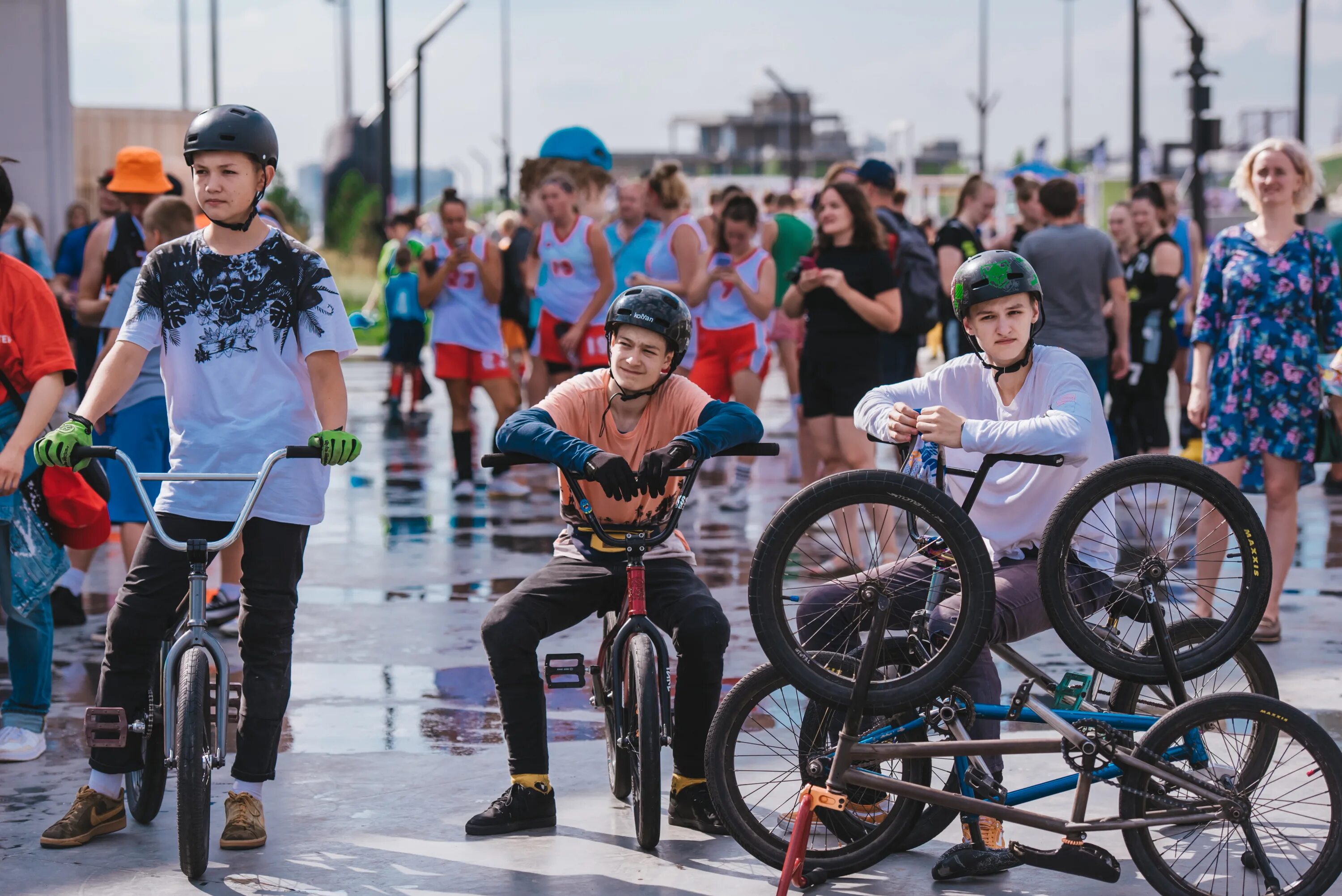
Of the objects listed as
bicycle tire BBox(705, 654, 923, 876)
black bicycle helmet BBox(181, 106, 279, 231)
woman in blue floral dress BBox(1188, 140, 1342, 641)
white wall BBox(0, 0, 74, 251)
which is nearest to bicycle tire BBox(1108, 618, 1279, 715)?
bicycle tire BBox(705, 654, 923, 876)

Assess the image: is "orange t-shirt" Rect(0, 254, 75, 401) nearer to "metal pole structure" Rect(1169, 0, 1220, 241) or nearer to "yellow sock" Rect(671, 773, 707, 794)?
"yellow sock" Rect(671, 773, 707, 794)

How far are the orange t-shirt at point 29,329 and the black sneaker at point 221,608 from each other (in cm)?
202

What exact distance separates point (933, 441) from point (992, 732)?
2.44 feet

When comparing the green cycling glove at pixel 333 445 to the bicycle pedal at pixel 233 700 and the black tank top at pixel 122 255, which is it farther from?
the black tank top at pixel 122 255

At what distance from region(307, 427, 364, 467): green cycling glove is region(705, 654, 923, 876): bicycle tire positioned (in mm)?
1136

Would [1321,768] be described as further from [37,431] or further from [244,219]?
[37,431]

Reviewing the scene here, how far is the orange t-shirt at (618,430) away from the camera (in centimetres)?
465

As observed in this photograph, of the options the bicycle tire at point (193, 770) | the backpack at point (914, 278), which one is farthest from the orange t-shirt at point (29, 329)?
the backpack at point (914, 278)

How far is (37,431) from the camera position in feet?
15.8

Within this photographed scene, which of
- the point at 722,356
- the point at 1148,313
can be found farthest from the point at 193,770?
the point at 1148,313

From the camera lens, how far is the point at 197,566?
13.8ft

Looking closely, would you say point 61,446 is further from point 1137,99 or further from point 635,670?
point 1137,99

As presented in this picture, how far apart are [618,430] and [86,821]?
1.79 m

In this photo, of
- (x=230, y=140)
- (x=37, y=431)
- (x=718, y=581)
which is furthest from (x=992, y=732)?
(x=718, y=581)
